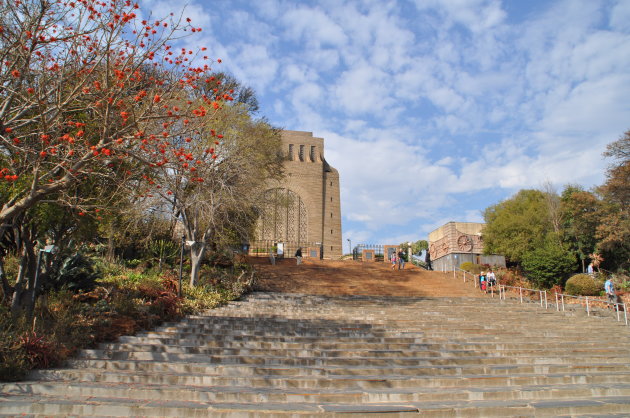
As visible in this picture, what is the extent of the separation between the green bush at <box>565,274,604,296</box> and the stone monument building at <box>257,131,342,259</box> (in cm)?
1681

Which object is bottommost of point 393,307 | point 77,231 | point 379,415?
point 379,415

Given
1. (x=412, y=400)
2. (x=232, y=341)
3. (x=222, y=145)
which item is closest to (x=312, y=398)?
(x=412, y=400)

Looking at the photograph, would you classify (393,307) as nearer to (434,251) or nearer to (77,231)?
(77,231)

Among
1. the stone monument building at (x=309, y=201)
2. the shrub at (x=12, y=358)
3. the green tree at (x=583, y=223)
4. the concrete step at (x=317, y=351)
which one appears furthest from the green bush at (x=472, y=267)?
the shrub at (x=12, y=358)

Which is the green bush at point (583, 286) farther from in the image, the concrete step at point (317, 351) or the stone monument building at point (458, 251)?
the concrete step at point (317, 351)

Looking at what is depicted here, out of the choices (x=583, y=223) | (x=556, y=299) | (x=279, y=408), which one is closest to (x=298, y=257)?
(x=556, y=299)

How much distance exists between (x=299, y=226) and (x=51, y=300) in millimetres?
25025

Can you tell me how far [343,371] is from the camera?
7535 millimetres

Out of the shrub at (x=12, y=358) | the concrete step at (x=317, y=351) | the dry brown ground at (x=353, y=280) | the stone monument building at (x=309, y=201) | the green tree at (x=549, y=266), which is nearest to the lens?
the shrub at (x=12, y=358)

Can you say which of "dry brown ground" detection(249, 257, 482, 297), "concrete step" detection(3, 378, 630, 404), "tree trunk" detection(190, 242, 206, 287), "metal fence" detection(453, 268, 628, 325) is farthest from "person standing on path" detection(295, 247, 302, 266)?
"concrete step" detection(3, 378, 630, 404)

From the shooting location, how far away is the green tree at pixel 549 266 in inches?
826

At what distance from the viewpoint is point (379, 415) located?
18.2 feet

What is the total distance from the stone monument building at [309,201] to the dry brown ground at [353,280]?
342 inches

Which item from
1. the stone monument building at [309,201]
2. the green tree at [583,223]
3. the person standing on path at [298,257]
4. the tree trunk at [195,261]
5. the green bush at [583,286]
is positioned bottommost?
the green bush at [583,286]
